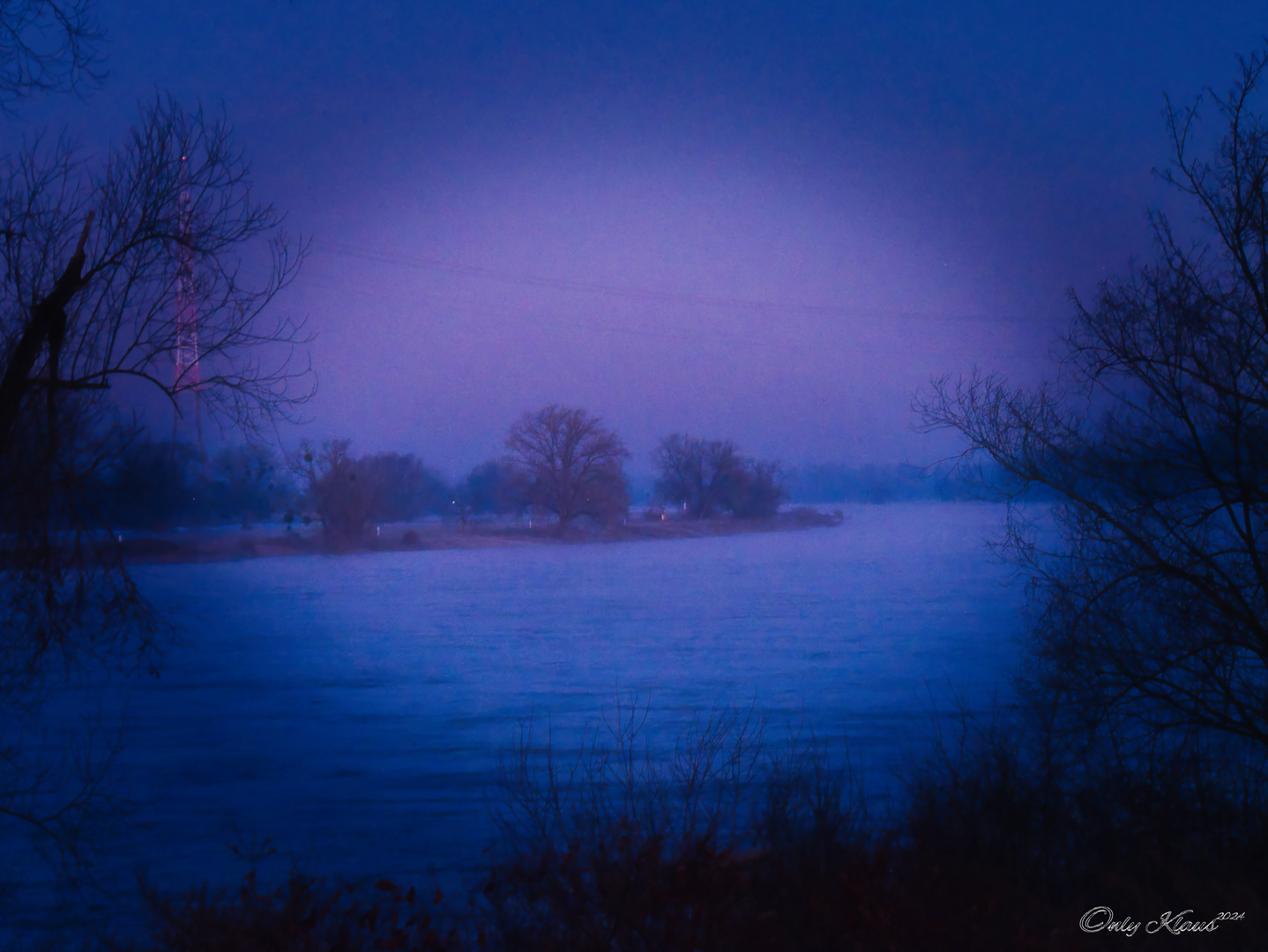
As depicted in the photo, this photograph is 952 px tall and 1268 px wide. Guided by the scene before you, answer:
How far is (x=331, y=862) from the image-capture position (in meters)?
9.70

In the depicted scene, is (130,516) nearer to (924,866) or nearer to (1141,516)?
(924,866)

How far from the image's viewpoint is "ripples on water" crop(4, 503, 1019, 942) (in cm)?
1212

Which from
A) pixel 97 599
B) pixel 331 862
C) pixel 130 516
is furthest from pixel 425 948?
pixel 331 862

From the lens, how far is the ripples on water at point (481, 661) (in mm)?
12125

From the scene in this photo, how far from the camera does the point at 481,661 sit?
17578 mm

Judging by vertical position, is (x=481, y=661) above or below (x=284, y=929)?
below
